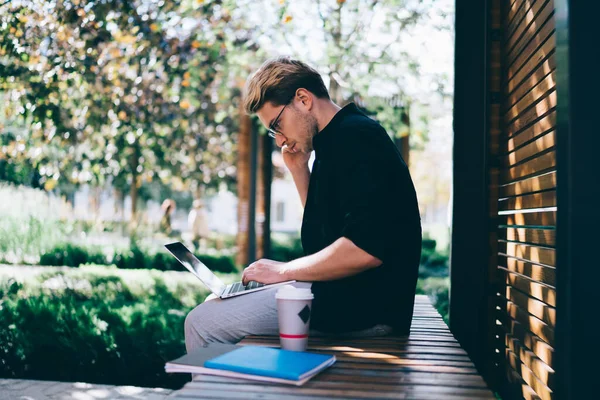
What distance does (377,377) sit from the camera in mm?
1979

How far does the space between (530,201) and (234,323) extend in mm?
1297

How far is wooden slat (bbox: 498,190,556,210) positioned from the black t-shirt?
0.46m

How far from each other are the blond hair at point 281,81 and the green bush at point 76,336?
2694 millimetres

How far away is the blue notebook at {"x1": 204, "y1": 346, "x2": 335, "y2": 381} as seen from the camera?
5.98 feet

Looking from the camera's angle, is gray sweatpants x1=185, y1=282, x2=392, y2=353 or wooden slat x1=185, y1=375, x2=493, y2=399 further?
gray sweatpants x1=185, y1=282, x2=392, y2=353

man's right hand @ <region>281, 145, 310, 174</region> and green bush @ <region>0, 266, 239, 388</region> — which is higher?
man's right hand @ <region>281, 145, 310, 174</region>

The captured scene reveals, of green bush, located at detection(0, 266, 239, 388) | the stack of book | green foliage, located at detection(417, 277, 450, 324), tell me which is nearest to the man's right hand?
the stack of book

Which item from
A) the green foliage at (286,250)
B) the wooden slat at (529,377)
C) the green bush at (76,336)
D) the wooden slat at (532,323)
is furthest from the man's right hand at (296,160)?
the green foliage at (286,250)

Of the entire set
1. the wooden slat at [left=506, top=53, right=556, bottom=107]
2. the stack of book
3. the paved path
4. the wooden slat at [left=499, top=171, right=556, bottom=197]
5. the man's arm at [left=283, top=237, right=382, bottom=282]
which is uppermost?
the wooden slat at [left=506, top=53, right=556, bottom=107]

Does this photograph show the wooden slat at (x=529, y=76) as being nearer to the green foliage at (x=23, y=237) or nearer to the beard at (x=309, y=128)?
the beard at (x=309, y=128)

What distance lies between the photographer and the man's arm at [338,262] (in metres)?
2.32

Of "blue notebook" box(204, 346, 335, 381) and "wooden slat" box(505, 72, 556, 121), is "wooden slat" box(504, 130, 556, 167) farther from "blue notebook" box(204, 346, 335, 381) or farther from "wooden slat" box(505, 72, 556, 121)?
"blue notebook" box(204, 346, 335, 381)

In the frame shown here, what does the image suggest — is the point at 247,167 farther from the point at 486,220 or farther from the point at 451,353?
the point at 451,353

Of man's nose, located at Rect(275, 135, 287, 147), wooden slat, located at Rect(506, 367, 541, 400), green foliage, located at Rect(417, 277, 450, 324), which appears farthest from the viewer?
green foliage, located at Rect(417, 277, 450, 324)
